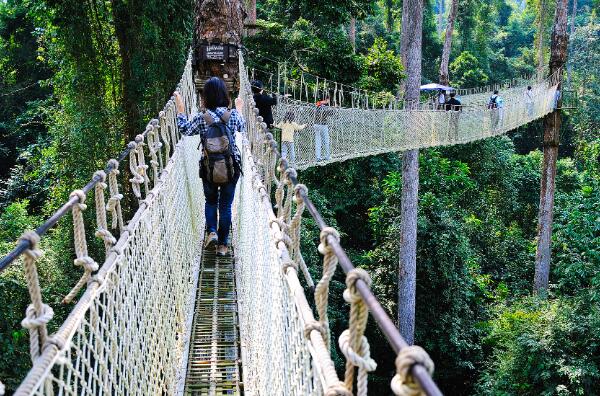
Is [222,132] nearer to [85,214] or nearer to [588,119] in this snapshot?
[85,214]

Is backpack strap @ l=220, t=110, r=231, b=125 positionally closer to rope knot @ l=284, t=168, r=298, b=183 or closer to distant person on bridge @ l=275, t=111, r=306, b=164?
rope knot @ l=284, t=168, r=298, b=183

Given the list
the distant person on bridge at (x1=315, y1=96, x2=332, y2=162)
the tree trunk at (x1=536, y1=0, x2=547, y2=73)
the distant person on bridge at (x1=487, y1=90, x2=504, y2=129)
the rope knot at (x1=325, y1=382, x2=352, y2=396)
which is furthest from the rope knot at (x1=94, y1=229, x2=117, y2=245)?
the tree trunk at (x1=536, y1=0, x2=547, y2=73)

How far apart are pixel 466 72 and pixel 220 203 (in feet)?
50.5

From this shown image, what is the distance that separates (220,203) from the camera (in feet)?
8.78

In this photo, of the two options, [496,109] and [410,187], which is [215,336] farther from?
[496,109]

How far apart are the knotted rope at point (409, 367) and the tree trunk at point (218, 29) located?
4.25 metres

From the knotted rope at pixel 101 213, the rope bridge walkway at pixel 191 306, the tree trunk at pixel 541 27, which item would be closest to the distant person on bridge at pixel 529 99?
the rope bridge walkway at pixel 191 306

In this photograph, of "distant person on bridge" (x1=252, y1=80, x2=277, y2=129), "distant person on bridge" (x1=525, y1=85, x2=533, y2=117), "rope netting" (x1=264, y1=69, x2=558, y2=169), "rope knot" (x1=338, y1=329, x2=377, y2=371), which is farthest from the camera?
"distant person on bridge" (x1=525, y1=85, x2=533, y2=117)

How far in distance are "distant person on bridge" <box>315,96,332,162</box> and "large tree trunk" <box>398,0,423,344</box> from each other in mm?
1986

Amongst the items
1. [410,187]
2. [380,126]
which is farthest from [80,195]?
[410,187]

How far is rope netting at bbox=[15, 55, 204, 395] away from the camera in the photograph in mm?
851

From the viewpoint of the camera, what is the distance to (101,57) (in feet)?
19.5

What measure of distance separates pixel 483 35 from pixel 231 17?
15.8 metres

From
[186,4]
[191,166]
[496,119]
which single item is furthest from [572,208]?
[191,166]
